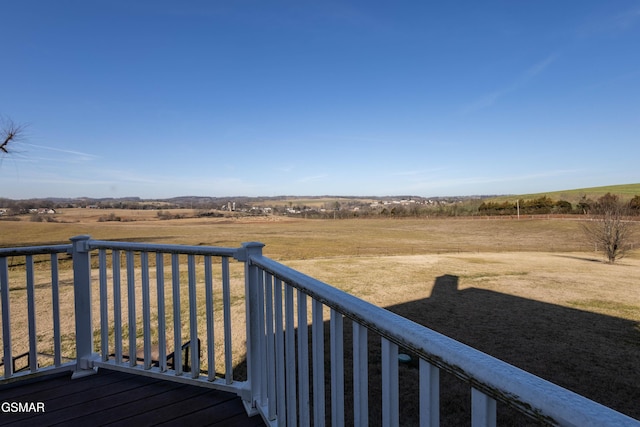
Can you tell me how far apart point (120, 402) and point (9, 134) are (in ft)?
39.8

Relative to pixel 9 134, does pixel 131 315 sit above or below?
below

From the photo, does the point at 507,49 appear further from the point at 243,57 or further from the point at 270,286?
the point at 270,286

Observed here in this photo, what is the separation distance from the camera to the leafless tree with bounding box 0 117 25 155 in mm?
10023

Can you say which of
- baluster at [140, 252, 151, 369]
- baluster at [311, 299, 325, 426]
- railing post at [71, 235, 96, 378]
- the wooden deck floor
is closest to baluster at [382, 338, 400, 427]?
baluster at [311, 299, 325, 426]

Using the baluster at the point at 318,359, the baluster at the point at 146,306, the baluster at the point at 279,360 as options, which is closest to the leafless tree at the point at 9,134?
the baluster at the point at 146,306

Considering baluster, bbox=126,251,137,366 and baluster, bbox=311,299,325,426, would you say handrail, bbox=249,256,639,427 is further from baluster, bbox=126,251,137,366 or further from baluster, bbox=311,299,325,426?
A: baluster, bbox=126,251,137,366

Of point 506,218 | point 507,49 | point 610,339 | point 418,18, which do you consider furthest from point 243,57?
point 506,218

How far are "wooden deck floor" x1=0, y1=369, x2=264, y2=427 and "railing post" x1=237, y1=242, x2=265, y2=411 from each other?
0.58 feet

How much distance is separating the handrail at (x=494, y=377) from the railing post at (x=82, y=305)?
2388 mm

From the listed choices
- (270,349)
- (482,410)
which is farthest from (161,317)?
(482,410)

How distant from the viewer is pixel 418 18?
13078 mm

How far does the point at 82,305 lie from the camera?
251 centimetres

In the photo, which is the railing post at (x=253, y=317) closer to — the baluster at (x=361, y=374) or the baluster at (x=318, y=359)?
the baluster at (x=318, y=359)

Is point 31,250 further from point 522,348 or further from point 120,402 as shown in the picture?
point 522,348
